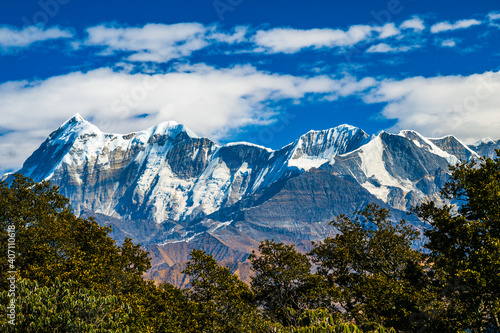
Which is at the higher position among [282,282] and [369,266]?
[369,266]

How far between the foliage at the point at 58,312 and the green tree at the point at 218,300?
1574 centimetres

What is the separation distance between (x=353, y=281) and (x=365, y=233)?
231 inches

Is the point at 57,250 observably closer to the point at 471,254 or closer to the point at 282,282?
the point at 282,282

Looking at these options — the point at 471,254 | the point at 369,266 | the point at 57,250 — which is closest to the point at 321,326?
the point at 471,254

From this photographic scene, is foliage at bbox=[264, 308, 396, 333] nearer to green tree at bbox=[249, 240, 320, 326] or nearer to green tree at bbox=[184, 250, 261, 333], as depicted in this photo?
green tree at bbox=[184, 250, 261, 333]

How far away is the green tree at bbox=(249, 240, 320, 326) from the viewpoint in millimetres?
56281

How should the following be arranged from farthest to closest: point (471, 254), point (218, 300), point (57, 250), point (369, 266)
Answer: point (369, 266) < point (57, 250) < point (218, 300) < point (471, 254)

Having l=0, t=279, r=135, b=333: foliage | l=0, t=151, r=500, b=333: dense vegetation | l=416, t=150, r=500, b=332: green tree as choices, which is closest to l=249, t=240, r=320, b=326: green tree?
l=0, t=151, r=500, b=333: dense vegetation

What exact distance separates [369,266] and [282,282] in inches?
398

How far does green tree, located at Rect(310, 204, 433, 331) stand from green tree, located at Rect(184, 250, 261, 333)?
31.6 feet

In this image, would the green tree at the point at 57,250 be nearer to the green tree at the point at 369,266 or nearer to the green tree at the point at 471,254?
the green tree at the point at 369,266

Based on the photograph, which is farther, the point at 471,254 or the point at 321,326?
the point at 471,254

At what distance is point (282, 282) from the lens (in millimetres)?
57094

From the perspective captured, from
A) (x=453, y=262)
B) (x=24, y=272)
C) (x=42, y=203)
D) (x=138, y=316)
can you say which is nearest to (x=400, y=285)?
(x=453, y=262)
